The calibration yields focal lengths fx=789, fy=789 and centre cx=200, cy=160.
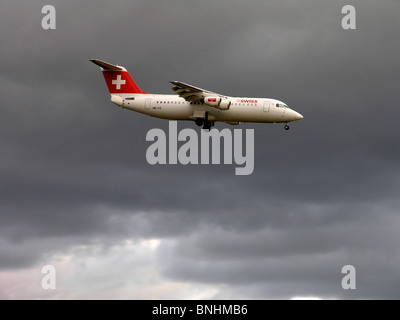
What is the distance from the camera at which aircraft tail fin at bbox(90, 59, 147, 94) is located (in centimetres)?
10244

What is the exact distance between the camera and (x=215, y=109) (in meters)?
97.7

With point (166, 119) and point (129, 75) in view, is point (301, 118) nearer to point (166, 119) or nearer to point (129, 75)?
point (166, 119)

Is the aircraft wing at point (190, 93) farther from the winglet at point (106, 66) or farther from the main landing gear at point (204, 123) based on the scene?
the winglet at point (106, 66)

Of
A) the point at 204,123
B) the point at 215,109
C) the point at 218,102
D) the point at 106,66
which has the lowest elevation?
the point at 204,123

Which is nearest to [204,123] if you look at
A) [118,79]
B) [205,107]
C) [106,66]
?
[205,107]

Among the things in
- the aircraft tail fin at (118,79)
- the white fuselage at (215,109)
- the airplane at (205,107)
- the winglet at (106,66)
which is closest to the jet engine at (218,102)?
the airplane at (205,107)

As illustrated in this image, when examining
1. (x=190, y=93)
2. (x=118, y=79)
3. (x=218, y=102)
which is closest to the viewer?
(x=218, y=102)

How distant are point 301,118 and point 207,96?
11882 millimetres

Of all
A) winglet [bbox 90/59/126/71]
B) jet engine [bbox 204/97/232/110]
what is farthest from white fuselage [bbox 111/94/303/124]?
winglet [bbox 90/59/126/71]

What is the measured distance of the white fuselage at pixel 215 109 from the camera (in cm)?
9650

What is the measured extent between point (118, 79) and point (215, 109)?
574 inches

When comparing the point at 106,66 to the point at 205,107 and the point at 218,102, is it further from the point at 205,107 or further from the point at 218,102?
the point at 218,102
